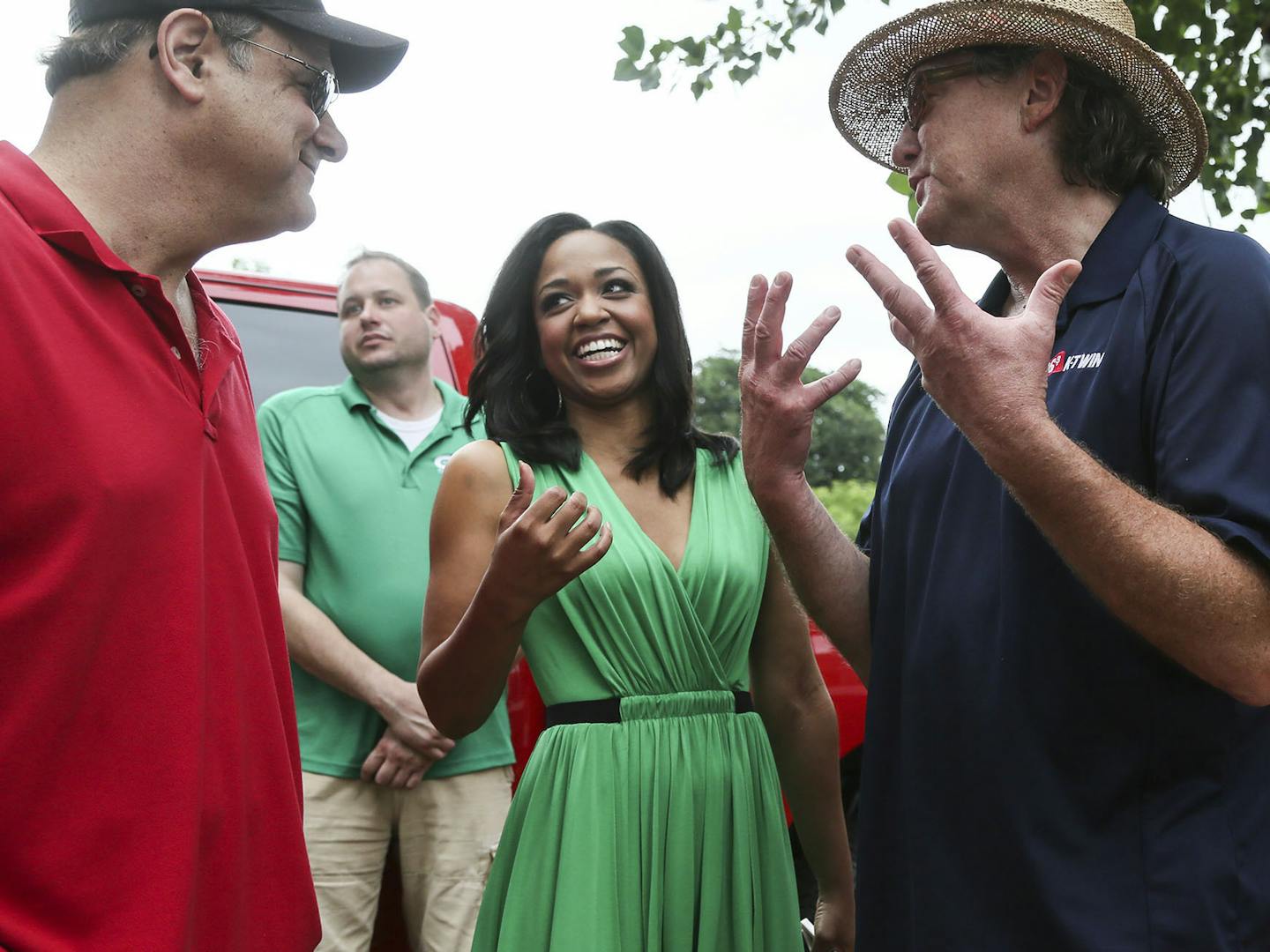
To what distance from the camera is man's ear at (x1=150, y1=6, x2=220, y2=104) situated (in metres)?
1.88

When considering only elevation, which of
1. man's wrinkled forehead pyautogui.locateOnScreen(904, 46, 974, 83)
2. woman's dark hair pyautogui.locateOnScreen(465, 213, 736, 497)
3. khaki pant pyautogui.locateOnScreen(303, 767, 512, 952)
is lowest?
khaki pant pyautogui.locateOnScreen(303, 767, 512, 952)

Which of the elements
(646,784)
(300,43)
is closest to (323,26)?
(300,43)

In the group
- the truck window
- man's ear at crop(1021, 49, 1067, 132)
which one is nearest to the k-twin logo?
man's ear at crop(1021, 49, 1067, 132)

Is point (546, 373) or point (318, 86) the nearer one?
point (318, 86)

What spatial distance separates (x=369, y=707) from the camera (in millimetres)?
3471

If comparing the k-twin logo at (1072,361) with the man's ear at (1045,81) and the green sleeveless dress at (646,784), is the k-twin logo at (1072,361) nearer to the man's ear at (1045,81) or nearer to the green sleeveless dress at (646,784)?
the man's ear at (1045,81)

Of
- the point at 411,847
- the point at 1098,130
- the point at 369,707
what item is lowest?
the point at 411,847

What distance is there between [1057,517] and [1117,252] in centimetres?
56

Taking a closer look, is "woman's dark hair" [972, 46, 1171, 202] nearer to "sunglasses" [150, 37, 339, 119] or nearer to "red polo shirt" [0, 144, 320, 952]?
"sunglasses" [150, 37, 339, 119]

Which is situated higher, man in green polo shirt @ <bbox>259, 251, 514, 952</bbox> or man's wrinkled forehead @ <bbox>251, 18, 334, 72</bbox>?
man's wrinkled forehead @ <bbox>251, 18, 334, 72</bbox>

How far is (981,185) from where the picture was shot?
217 cm

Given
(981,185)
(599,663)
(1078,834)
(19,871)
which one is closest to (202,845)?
(19,871)

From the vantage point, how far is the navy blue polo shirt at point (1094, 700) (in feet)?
5.51

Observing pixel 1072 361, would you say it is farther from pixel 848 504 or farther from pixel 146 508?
pixel 848 504
